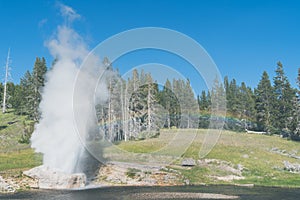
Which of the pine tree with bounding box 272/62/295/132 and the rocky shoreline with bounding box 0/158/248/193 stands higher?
the pine tree with bounding box 272/62/295/132

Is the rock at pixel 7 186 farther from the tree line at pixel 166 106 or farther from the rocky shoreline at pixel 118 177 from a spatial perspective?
the tree line at pixel 166 106

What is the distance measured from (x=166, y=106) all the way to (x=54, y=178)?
166ft

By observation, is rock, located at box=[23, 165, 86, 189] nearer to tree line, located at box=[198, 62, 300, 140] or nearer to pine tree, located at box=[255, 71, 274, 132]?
tree line, located at box=[198, 62, 300, 140]

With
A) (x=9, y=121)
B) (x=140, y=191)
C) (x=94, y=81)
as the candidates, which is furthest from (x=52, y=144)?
(x=9, y=121)

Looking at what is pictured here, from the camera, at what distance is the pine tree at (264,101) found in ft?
252

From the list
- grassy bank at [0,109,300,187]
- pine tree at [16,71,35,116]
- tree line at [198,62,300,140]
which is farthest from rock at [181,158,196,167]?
pine tree at [16,71,35,116]

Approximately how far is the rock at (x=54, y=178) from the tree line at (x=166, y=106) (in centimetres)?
1263

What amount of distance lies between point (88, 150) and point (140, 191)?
9878 mm

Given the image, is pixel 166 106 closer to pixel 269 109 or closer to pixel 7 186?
pixel 269 109

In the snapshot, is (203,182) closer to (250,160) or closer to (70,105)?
(250,160)

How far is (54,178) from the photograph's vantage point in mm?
28828

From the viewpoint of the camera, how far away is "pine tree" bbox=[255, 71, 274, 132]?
76938mm

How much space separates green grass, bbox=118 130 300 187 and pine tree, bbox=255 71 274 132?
47.5 ft

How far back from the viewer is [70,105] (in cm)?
3525
